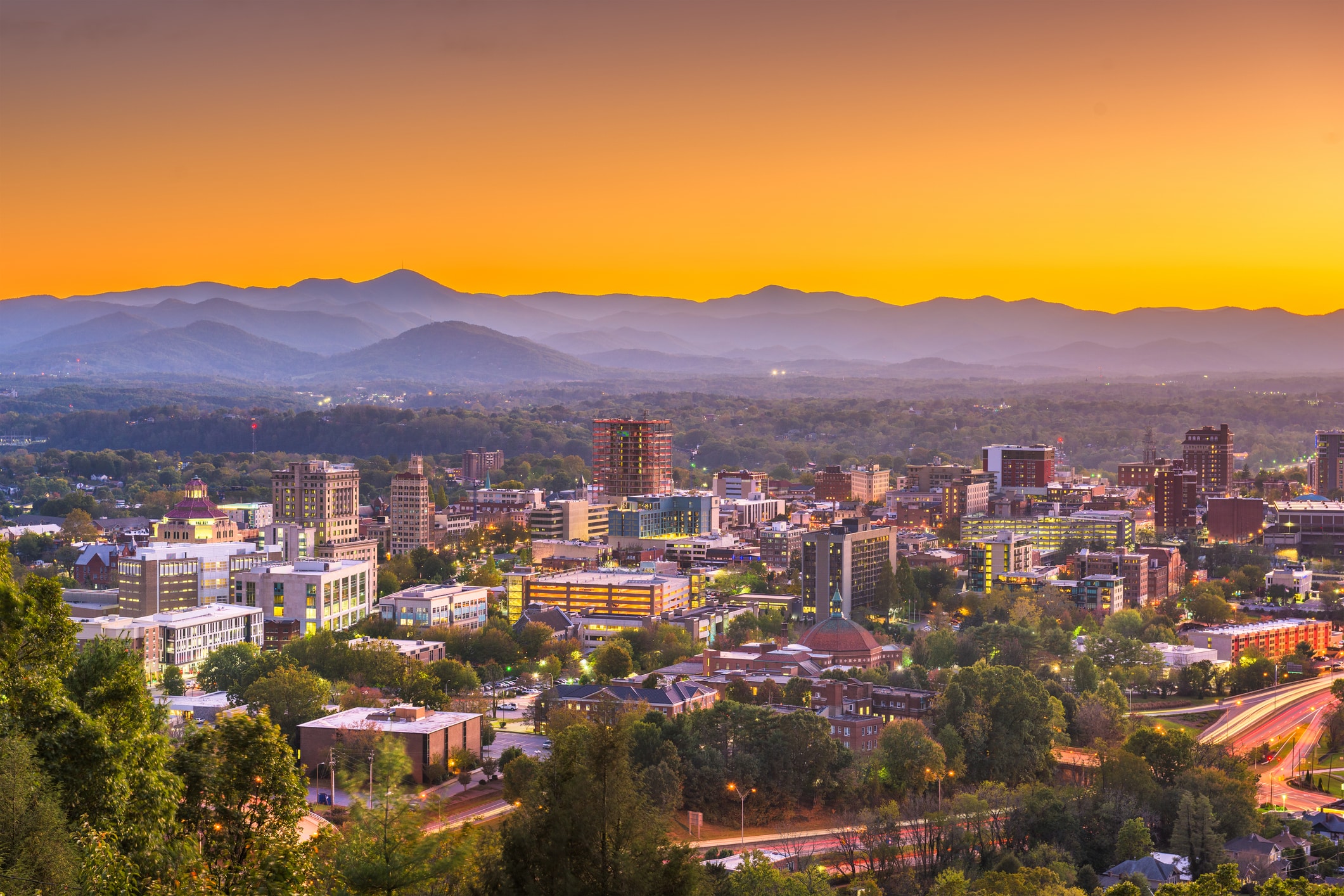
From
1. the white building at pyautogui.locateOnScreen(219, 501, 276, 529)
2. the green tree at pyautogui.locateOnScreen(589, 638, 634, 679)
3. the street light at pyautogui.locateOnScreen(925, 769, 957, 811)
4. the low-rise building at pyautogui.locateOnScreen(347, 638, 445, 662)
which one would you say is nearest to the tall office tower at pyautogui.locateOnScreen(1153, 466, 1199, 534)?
the green tree at pyautogui.locateOnScreen(589, 638, 634, 679)

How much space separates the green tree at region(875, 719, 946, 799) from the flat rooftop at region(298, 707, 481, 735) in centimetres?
694

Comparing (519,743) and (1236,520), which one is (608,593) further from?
(1236,520)

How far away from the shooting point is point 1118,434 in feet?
399

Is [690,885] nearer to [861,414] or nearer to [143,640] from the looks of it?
[143,640]

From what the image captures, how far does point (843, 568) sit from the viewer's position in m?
40.2

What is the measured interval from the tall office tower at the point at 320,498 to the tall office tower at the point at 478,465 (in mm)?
27660

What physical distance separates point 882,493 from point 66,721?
7025 cm

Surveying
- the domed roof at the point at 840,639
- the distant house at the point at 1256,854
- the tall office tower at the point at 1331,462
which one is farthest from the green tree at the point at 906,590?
the tall office tower at the point at 1331,462

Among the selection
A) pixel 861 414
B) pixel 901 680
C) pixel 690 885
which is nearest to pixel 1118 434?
pixel 861 414

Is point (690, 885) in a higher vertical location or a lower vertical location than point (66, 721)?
lower

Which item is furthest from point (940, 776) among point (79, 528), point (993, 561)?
point (79, 528)

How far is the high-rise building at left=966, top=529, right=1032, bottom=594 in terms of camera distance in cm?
4578

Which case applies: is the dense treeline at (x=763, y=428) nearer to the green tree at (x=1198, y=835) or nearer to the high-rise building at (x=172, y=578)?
the high-rise building at (x=172, y=578)

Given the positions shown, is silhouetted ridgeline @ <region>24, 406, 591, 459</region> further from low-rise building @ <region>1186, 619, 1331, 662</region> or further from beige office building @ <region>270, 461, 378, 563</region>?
low-rise building @ <region>1186, 619, 1331, 662</region>
